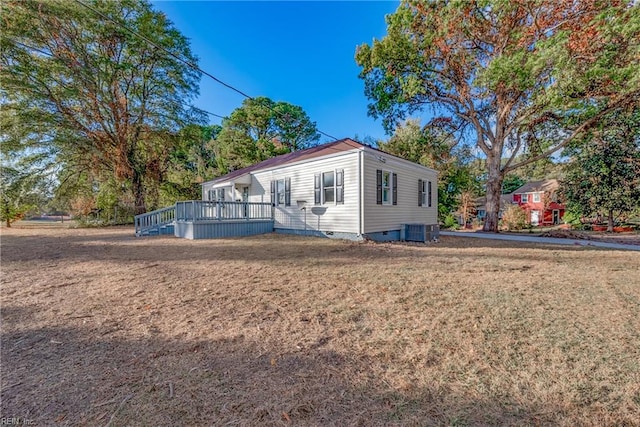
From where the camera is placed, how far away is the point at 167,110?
18688mm

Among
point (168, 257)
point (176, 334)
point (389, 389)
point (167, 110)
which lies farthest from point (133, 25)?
point (389, 389)

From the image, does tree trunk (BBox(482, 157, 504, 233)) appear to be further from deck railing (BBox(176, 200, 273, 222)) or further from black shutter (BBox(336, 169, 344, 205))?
deck railing (BBox(176, 200, 273, 222))

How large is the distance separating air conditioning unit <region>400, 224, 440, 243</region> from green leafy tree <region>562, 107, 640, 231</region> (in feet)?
39.6

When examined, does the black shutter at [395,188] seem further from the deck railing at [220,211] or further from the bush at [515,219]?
the bush at [515,219]

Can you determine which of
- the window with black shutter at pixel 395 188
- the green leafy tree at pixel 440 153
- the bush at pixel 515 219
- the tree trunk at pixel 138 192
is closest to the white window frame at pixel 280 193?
the window with black shutter at pixel 395 188

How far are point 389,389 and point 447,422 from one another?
1.35 ft

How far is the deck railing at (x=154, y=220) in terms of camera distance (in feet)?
39.2

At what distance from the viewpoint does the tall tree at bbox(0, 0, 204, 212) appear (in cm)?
1440

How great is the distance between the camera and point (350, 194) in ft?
31.3

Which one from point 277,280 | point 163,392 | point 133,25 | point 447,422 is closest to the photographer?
point 447,422

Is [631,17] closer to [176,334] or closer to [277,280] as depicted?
[277,280]

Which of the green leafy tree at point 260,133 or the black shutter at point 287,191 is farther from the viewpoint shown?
the green leafy tree at point 260,133

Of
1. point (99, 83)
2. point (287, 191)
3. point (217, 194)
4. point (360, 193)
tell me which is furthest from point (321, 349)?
point (99, 83)

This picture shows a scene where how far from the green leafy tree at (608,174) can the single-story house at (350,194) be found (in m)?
11.8
